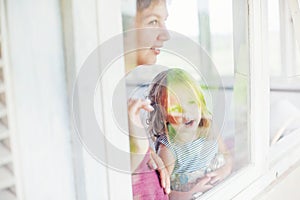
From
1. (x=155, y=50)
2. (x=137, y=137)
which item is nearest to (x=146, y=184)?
(x=137, y=137)

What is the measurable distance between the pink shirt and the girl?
0.23 feet

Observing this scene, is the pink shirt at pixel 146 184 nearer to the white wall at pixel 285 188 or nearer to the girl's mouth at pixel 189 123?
the girl's mouth at pixel 189 123

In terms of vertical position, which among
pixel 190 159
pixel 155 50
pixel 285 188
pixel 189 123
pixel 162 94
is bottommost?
pixel 285 188

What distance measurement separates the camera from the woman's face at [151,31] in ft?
2.81

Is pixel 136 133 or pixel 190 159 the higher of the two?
pixel 136 133

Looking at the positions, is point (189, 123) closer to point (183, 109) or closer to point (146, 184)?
point (183, 109)

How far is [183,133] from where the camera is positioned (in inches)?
42.8

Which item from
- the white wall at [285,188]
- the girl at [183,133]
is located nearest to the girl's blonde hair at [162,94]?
the girl at [183,133]

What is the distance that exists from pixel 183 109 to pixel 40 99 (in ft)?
1.88

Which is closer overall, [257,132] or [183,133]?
[183,133]

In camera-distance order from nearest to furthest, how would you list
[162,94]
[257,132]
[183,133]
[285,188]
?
[162,94], [183,133], [257,132], [285,188]

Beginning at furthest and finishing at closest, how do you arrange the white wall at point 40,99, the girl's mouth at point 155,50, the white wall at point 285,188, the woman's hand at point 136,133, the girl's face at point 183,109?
the white wall at point 285,188 < the girl's face at point 183,109 < the girl's mouth at point 155,50 < the woman's hand at point 136,133 < the white wall at point 40,99

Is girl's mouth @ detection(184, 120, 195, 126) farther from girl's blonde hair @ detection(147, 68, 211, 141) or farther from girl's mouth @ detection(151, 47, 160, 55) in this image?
girl's mouth @ detection(151, 47, 160, 55)

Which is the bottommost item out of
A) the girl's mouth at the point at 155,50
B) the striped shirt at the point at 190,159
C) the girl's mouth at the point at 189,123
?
the striped shirt at the point at 190,159
